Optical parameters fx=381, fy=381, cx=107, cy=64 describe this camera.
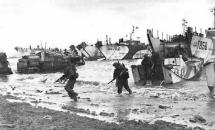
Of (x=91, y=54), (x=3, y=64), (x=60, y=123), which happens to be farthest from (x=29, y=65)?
(x=91, y=54)

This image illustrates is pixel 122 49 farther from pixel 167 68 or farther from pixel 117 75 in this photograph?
pixel 117 75

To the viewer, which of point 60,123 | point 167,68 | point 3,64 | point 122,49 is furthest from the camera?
point 122,49

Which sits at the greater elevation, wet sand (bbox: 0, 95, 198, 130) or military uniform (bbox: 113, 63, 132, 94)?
military uniform (bbox: 113, 63, 132, 94)

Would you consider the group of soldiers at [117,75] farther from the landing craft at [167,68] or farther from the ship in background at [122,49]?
the ship in background at [122,49]

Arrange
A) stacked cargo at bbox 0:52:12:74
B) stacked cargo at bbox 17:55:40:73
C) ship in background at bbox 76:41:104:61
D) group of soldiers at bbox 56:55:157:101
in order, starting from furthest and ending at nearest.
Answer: ship in background at bbox 76:41:104:61 < stacked cargo at bbox 17:55:40:73 < stacked cargo at bbox 0:52:12:74 < group of soldiers at bbox 56:55:157:101

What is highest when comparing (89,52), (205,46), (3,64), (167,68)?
(205,46)

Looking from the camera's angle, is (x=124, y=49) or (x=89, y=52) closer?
(x=124, y=49)

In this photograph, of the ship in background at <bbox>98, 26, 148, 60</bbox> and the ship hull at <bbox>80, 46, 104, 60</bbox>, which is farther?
the ship hull at <bbox>80, 46, 104, 60</bbox>

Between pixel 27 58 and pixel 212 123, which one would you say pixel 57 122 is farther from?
pixel 27 58

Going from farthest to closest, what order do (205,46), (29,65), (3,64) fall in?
(29,65) → (3,64) → (205,46)

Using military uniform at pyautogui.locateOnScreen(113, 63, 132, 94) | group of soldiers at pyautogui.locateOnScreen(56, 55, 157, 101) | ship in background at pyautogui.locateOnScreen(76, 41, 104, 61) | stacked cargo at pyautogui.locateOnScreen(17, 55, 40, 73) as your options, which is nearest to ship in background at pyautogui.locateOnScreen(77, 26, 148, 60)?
ship in background at pyautogui.locateOnScreen(76, 41, 104, 61)

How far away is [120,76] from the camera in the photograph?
17.0 m

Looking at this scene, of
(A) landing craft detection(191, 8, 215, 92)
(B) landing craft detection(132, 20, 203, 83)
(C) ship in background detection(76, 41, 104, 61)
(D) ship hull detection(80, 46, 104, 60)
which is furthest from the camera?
(D) ship hull detection(80, 46, 104, 60)

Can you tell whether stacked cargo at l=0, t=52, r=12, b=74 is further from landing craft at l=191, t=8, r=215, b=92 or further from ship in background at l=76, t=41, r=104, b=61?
ship in background at l=76, t=41, r=104, b=61
